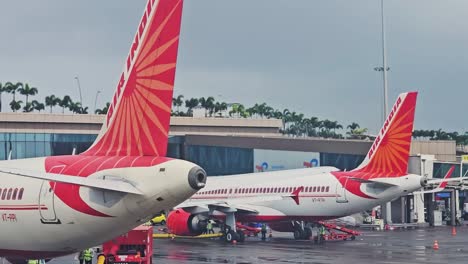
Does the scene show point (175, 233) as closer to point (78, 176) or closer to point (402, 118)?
point (402, 118)

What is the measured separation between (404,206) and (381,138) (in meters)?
25.4

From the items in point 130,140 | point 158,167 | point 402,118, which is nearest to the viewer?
point 158,167

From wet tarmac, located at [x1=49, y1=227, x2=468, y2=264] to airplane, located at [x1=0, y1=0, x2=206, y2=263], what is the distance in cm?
1559

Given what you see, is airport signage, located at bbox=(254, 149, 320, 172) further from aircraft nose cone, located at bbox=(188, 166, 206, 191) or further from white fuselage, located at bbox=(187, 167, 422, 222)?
aircraft nose cone, located at bbox=(188, 166, 206, 191)

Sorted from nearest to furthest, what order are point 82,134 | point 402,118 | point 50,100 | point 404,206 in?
point 402,118
point 404,206
point 82,134
point 50,100

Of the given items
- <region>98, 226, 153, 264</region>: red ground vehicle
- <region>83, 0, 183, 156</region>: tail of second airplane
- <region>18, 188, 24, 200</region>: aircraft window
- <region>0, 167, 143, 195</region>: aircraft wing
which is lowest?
<region>98, 226, 153, 264</region>: red ground vehicle

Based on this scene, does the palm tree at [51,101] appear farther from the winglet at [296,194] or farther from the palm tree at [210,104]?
the winglet at [296,194]

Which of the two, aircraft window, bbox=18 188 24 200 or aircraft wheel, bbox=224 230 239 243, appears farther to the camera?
aircraft wheel, bbox=224 230 239 243

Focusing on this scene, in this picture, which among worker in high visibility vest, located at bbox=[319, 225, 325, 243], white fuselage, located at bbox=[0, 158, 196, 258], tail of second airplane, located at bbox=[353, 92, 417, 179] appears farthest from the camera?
worker in high visibility vest, located at bbox=[319, 225, 325, 243]

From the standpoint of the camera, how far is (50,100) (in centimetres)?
15388

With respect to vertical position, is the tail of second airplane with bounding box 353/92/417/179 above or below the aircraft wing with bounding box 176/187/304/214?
above

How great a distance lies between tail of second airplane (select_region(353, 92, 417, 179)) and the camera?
56.1 m

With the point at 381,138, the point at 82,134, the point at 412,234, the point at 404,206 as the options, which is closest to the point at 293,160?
the point at 404,206

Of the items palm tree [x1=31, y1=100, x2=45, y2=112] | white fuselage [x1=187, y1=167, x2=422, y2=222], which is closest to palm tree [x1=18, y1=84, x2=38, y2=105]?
palm tree [x1=31, y1=100, x2=45, y2=112]
